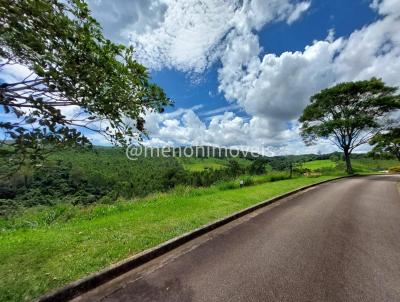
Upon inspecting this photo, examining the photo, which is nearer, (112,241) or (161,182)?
(112,241)

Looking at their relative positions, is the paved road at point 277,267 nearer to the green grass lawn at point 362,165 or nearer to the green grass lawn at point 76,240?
the green grass lawn at point 76,240

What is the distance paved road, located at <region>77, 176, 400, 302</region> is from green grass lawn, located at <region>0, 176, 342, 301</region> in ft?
1.82

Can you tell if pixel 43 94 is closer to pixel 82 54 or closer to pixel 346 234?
pixel 82 54

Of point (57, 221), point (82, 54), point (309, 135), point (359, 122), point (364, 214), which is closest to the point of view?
point (82, 54)

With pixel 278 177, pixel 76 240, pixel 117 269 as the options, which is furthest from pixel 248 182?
pixel 117 269

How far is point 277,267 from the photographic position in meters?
3.73

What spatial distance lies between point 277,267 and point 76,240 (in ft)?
13.0

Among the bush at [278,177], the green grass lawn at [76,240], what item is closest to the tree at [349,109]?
the bush at [278,177]

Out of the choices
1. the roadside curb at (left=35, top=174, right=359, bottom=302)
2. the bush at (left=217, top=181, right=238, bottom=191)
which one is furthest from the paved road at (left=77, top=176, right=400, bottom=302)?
the bush at (left=217, top=181, right=238, bottom=191)

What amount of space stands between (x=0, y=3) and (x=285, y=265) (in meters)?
4.98

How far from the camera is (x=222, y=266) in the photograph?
12.4 ft

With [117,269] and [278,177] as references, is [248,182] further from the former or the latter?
[117,269]

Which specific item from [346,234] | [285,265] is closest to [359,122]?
[346,234]

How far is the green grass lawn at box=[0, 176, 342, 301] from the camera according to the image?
3193 mm
